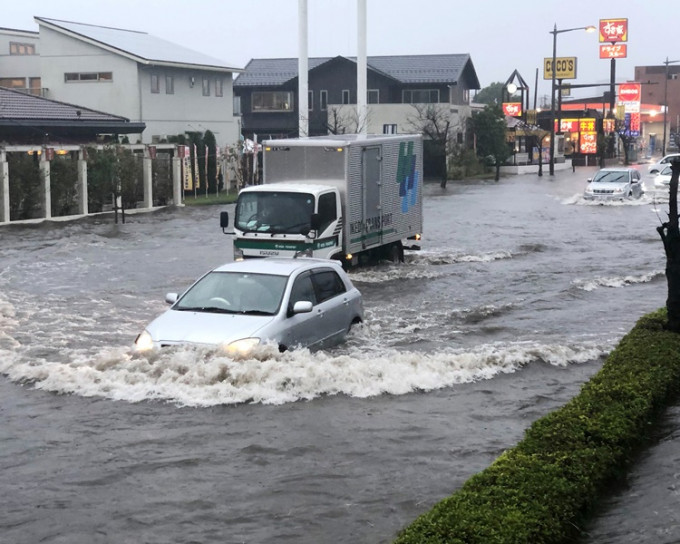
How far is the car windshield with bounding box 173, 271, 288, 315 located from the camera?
1405 cm

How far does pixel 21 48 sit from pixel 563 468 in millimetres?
63003

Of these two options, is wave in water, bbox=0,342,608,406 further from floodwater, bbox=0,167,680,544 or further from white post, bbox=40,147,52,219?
white post, bbox=40,147,52,219

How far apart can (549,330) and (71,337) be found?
311 inches

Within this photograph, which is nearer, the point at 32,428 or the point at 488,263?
the point at 32,428

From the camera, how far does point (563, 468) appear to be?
8766 mm

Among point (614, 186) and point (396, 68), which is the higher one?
point (396, 68)

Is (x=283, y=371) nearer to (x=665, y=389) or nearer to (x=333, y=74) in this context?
(x=665, y=389)

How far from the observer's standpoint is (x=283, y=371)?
13.2 meters

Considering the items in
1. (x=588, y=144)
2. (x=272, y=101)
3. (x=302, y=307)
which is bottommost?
(x=302, y=307)

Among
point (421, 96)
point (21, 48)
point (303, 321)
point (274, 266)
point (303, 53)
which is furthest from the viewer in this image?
point (421, 96)

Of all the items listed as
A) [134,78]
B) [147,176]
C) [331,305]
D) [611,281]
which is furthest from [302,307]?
[134,78]

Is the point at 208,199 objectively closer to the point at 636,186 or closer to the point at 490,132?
the point at 636,186

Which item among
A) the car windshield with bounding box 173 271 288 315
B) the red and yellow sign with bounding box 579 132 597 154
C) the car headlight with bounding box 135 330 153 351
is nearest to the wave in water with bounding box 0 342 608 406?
the car headlight with bounding box 135 330 153 351

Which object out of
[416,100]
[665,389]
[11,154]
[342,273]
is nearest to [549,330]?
[342,273]
